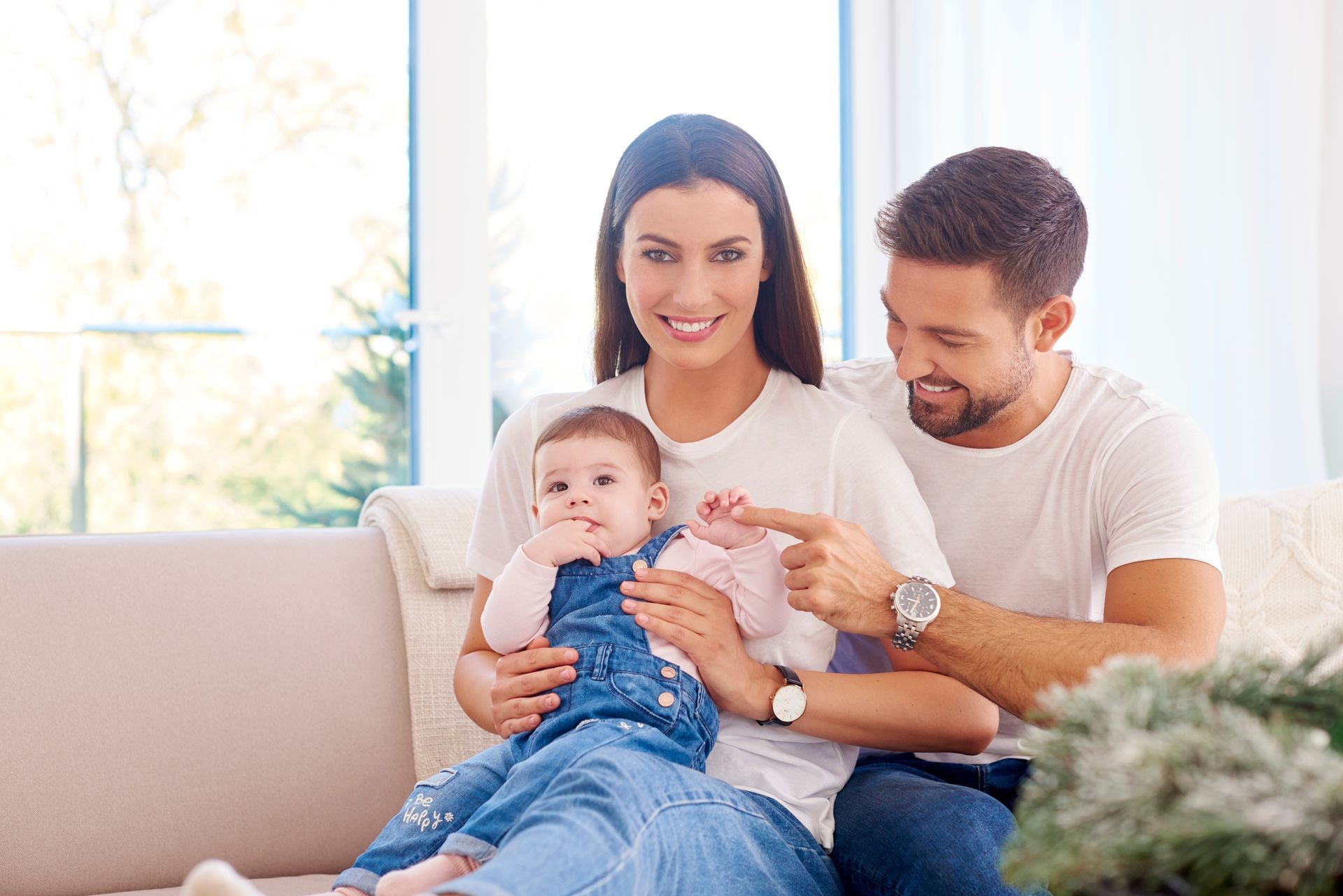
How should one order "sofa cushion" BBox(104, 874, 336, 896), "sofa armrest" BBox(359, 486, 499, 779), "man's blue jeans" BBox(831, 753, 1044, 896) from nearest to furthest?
"man's blue jeans" BBox(831, 753, 1044, 896), "sofa cushion" BBox(104, 874, 336, 896), "sofa armrest" BBox(359, 486, 499, 779)

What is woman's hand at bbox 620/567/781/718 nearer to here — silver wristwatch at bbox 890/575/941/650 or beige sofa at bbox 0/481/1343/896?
silver wristwatch at bbox 890/575/941/650

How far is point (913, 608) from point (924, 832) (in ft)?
0.87

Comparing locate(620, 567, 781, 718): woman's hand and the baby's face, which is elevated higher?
the baby's face

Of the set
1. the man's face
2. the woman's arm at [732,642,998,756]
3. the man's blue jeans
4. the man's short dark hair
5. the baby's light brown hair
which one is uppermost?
the man's short dark hair

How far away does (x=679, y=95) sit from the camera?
10.6ft

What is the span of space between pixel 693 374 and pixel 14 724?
1.18m

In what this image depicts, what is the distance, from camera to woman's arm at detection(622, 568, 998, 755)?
141cm

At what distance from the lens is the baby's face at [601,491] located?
1515mm

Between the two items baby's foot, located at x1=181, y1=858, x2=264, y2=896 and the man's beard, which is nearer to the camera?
baby's foot, located at x1=181, y1=858, x2=264, y2=896

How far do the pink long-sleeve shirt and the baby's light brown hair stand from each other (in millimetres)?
120

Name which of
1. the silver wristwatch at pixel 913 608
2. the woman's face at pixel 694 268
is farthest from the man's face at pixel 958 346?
the silver wristwatch at pixel 913 608

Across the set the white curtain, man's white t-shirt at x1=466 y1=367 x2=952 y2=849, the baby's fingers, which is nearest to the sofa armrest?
man's white t-shirt at x1=466 y1=367 x2=952 y2=849

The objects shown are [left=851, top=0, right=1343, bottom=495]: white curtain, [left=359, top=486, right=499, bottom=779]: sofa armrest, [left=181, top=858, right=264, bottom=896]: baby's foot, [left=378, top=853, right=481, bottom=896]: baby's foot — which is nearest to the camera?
[left=181, top=858, right=264, bottom=896]: baby's foot

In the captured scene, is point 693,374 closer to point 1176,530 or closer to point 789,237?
point 789,237
